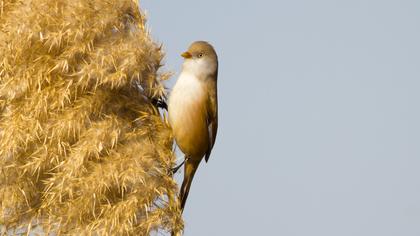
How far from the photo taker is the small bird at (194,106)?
10.8ft

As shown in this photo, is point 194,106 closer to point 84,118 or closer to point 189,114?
point 189,114

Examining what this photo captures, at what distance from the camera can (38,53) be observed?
2.91m

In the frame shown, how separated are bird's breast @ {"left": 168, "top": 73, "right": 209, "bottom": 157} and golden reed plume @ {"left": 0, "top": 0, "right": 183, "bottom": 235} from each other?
0.21m

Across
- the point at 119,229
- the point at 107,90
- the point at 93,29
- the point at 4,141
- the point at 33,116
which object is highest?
the point at 93,29

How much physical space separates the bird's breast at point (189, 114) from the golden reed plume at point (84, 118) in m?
0.21

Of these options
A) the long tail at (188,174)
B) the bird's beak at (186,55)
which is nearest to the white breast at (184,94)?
the bird's beak at (186,55)

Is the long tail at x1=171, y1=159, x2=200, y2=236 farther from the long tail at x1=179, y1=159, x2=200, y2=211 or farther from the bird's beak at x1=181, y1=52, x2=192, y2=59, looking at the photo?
the bird's beak at x1=181, y1=52, x2=192, y2=59

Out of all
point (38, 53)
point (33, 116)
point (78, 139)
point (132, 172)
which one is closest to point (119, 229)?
point (132, 172)

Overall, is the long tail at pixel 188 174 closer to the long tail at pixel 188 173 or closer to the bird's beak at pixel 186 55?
the long tail at pixel 188 173

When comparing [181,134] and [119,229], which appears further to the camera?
[181,134]

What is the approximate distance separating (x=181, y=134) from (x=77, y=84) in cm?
69

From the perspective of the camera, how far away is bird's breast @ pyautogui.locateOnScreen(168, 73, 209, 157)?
3264 millimetres

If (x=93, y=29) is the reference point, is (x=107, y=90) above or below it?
below

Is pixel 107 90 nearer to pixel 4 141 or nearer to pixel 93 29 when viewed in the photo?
pixel 93 29
